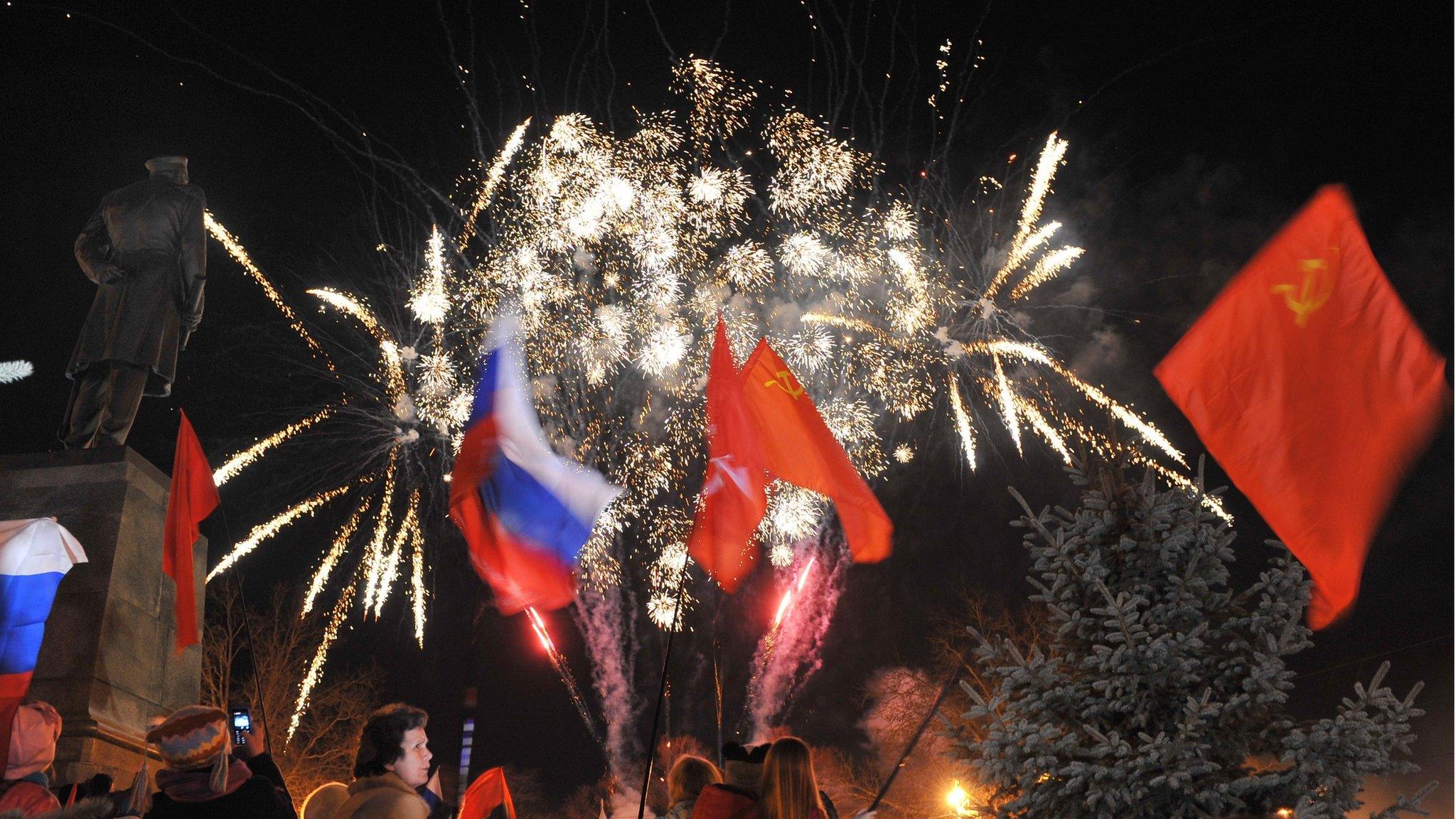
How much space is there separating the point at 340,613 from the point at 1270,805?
101 ft

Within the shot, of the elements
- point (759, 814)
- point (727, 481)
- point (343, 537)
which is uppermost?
point (343, 537)

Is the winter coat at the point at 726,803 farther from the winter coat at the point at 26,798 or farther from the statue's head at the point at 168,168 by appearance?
the statue's head at the point at 168,168

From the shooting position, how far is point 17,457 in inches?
375

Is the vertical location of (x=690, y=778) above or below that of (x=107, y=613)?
below

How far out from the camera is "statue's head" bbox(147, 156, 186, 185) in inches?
422

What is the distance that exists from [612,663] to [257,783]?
25.3 metres

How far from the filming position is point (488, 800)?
8734 millimetres

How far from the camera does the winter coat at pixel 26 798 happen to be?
209 inches

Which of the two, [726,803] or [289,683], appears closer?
[726,803]

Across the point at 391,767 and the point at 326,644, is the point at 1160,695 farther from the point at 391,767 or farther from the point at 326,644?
the point at 326,644

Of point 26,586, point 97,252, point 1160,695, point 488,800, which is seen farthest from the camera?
point 97,252

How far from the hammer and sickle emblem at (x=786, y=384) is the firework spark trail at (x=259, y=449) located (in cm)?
1191

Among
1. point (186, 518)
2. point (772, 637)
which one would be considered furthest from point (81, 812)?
point (772, 637)

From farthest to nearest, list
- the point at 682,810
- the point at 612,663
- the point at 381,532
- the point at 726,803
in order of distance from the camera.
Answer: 1. the point at 612,663
2. the point at 381,532
3. the point at 682,810
4. the point at 726,803
